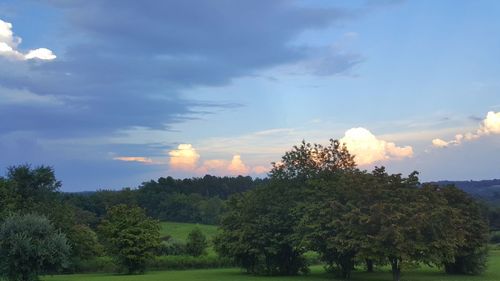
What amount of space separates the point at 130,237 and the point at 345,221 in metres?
32.3

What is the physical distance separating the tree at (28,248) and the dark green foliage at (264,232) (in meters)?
19.4

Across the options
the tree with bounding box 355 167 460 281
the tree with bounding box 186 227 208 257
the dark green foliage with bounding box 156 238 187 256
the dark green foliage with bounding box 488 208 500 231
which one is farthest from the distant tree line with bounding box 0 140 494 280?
the dark green foliage with bounding box 488 208 500 231

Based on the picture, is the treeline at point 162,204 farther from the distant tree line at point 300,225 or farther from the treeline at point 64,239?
the distant tree line at point 300,225

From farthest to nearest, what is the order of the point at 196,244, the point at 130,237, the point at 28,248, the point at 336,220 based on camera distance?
the point at 196,244, the point at 130,237, the point at 336,220, the point at 28,248

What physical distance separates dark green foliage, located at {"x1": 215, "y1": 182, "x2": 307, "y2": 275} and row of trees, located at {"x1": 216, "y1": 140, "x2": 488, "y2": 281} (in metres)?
0.11

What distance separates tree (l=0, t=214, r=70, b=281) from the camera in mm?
47312

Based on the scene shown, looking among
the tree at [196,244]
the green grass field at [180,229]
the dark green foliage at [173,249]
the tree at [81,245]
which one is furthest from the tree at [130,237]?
the green grass field at [180,229]

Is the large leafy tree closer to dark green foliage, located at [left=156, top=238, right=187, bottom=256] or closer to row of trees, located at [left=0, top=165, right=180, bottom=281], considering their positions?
row of trees, located at [left=0, top=165, right=180, bottom=281]

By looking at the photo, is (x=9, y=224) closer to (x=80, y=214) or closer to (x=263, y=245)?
(x=263, y=245)

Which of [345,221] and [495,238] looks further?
[495,238]

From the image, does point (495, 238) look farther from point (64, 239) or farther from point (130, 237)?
point (64, 239)

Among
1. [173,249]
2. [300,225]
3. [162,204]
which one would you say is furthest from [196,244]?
[162,204]

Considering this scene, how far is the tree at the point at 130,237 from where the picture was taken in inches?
2746

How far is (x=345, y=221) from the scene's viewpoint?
48.4 m
